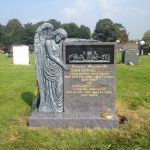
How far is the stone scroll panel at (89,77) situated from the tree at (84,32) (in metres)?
77.5

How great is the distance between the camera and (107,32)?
80.4m

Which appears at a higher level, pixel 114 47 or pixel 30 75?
pixel 114 47

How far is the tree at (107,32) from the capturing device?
77.8m

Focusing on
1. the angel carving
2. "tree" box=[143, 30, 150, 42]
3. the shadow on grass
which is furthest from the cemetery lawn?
"tree" box=[143, 30, 150, 42]

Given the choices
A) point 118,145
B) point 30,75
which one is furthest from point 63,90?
point 30,75

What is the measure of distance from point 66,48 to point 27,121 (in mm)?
1818

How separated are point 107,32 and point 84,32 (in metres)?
8.14

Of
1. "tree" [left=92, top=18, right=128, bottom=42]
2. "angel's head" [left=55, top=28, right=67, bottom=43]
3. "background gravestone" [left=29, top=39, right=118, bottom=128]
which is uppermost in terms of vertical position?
"tree" [left=92, top=18, right=128, bottom=42]

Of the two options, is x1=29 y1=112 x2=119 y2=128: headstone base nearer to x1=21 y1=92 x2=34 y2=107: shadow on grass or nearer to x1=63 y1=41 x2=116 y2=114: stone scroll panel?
x1=63 y1=41 x2=116 y2=114: stone scroll panel

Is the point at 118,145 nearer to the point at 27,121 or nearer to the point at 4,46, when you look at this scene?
the point at 27,121

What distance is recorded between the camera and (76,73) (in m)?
7.88

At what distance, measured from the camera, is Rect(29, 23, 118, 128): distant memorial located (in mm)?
7809

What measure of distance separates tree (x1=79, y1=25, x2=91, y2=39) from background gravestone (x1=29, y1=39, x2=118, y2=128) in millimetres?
77528

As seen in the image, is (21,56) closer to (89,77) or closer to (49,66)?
(49,66)
